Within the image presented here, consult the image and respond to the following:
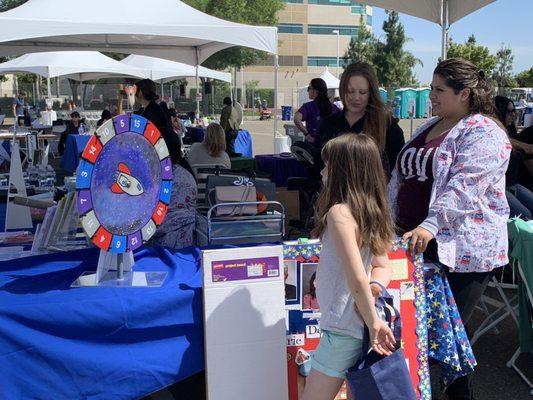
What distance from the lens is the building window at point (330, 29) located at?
6400cm

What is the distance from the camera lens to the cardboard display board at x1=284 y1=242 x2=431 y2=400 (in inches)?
102

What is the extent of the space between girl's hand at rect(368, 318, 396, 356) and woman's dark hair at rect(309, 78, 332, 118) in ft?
16.5

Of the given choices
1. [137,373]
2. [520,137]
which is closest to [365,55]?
[520,137]

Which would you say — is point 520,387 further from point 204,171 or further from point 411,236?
point 204,171

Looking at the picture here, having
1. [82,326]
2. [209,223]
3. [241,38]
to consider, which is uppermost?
[241,38]

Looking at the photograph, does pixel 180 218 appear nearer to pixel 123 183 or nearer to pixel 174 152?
pixel 174 152

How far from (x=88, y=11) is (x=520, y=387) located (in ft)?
12.6

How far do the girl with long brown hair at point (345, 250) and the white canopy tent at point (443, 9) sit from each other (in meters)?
2.91

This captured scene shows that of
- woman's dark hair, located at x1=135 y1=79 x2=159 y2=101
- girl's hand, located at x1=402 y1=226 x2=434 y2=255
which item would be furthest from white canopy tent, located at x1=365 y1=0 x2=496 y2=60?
girl's hand, located at x1=402 y1=226 x2=434 y2=255

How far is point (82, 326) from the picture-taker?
2.43 meters

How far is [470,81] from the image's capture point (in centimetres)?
253

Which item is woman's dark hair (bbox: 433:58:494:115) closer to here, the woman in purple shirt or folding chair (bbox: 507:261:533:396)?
folding chair (bbox: 507:261:533:396)

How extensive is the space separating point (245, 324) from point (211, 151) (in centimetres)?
387

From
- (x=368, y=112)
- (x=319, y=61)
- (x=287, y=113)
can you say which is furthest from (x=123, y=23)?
(x=319, y=61)
